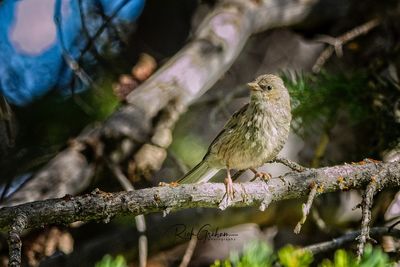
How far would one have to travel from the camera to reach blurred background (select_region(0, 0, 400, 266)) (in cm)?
407

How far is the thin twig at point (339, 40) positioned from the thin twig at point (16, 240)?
3.20 meters

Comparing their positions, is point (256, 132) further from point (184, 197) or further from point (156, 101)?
point (184, 197)

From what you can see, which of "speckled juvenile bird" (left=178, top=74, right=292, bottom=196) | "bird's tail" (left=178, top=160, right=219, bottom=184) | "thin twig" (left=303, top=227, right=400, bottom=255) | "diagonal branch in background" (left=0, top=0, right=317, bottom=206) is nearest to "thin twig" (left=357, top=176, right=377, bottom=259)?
"thin twig" (left=303, top=227, right=400, bottom=255)

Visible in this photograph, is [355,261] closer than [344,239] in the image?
Yes

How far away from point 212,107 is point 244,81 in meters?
0.43

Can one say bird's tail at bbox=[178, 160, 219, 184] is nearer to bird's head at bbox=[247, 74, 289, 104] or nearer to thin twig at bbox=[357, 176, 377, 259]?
bird's head at bbox=[247, 74, 289, 104]

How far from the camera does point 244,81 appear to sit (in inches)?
202

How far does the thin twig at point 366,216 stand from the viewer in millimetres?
2331

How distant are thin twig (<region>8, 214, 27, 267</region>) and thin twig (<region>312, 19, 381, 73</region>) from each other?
10.5 feet

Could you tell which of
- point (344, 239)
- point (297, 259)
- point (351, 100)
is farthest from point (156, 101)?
point (297, 259)

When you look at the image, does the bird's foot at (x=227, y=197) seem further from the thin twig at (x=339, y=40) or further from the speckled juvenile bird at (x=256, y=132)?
the thin twig at (x=339, y=40)

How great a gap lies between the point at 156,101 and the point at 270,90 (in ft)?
2.49

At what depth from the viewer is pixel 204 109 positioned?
16.1ft

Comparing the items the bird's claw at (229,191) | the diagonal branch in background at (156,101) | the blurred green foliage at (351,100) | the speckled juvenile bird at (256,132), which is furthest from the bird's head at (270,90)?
the bird's claw at (229,191)
